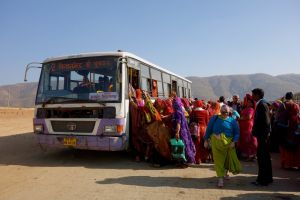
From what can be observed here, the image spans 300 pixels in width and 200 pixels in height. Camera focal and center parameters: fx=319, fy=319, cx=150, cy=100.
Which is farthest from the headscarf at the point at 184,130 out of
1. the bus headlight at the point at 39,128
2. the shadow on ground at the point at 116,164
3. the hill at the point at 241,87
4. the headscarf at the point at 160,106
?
the hill at the point at 241,87

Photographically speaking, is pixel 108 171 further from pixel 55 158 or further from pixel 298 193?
pixel 298 193

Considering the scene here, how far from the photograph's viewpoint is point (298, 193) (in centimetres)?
550

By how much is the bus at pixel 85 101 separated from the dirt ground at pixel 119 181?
0.63 meters

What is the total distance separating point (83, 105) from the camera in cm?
773

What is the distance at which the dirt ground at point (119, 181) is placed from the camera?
540cm

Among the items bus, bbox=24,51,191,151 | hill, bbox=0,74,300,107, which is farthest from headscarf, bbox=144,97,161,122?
hill, bbox=0,74,300,107

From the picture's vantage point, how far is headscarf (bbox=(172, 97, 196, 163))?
755 centimetres

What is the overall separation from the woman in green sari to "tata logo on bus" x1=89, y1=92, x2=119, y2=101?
2.63 m

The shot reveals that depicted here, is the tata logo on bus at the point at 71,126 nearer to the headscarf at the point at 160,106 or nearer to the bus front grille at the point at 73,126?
the bus front grille at the point at 73,126

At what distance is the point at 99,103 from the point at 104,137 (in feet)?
2.69

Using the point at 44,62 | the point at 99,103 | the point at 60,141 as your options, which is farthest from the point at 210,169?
the point at 44,62

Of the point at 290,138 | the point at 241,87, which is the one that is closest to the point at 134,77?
the point at 290,138

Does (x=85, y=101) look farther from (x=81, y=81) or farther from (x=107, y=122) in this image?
(x=107, y=122)

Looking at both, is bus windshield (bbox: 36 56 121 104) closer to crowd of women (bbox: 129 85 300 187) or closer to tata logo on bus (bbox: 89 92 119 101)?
tata logo on bus (bbox: 89 92 119 101)
